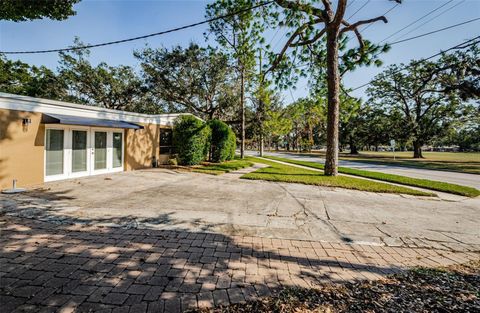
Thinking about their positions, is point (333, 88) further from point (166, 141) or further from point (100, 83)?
point (100, 83)

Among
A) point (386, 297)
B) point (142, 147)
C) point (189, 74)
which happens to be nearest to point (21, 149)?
point (142, 147)

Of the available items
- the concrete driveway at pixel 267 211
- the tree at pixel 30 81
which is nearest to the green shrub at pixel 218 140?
the concrete driveway at pixel 267 211

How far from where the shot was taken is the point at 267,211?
5426mm

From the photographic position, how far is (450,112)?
28.5 metres

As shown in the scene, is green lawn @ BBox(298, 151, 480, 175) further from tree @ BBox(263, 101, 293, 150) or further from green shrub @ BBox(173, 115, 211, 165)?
green shrub @ BBox(173, 115, 211, 165)

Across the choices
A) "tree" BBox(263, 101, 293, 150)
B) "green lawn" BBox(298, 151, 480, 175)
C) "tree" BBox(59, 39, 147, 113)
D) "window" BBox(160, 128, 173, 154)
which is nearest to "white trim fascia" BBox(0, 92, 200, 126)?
"window" BBox(160, 128, 173, 154)

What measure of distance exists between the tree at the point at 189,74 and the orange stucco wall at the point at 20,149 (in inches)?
589

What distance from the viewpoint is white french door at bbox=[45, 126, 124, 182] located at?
8.23 m

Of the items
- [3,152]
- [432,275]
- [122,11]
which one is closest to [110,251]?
[432,275]

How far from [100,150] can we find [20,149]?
308 cm

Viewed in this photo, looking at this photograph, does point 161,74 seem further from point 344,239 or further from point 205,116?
point 344,239

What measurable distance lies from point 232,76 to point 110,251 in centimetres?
2127

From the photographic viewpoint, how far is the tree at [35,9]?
7867 mm

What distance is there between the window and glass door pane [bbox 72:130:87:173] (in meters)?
4.80
